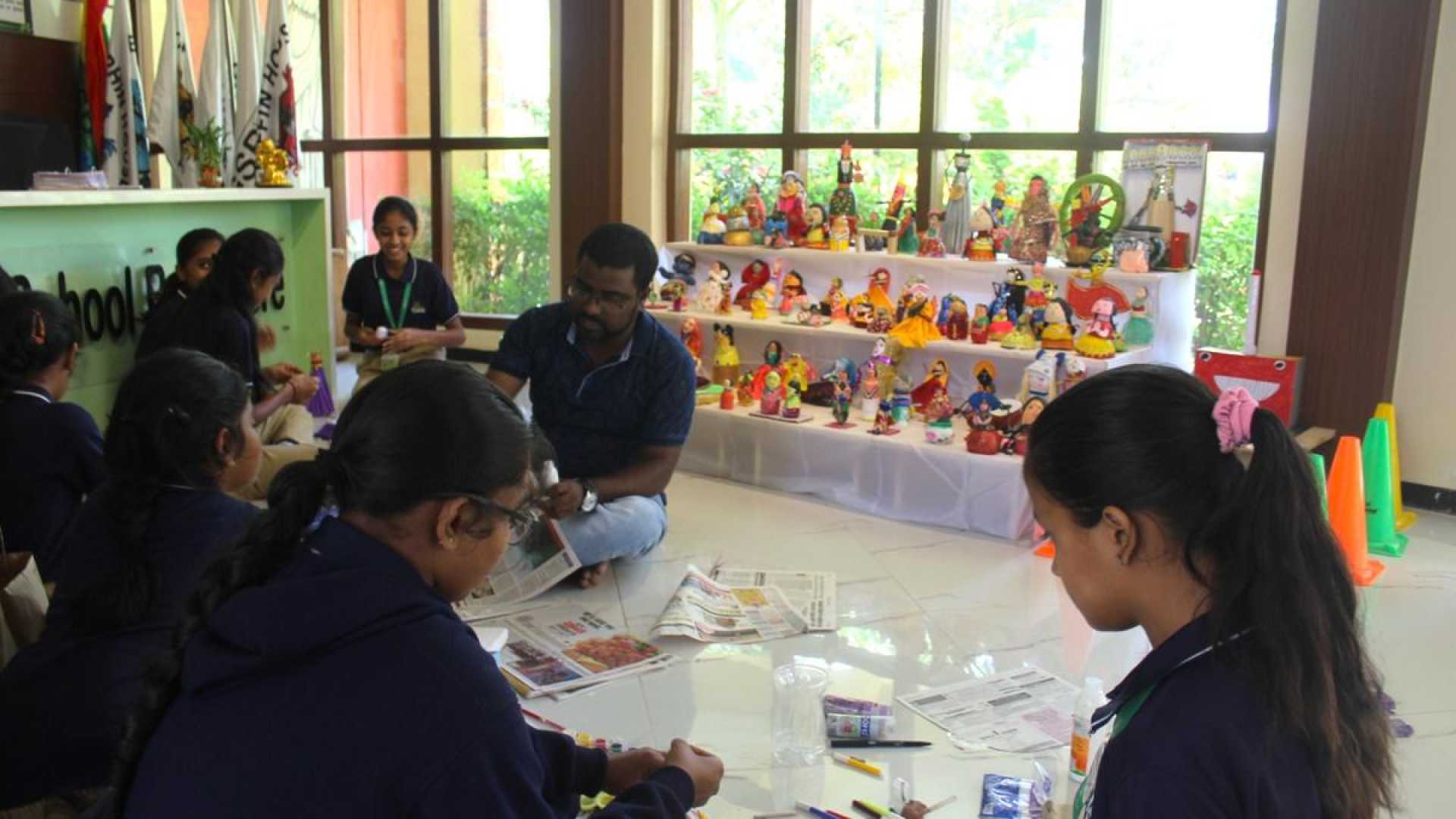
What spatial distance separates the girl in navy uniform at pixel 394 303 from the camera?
16.6 ft

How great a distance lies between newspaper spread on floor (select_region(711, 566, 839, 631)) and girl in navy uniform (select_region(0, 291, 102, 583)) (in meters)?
1.73

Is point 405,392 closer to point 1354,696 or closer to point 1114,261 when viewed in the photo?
point 1354,696

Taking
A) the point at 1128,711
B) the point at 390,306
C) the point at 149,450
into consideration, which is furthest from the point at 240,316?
the point at 1128,711

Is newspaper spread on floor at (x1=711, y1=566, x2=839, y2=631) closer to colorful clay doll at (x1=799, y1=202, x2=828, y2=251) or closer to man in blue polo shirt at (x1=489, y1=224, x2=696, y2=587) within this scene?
man in blue polo shirt at (x1=489, y1=224, x2=696, y2=587)

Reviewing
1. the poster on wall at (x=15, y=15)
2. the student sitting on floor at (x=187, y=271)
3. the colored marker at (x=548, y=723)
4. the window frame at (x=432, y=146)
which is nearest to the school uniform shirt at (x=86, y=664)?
the colored marker at (x=548, y=723)

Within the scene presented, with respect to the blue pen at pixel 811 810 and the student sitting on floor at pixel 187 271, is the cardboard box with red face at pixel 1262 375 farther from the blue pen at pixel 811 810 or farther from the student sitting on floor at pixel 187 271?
the student sitting on floor at pixel 187 271

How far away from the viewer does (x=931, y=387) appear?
4.79 metres

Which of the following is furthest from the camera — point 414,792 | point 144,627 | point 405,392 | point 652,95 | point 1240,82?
point 652,95

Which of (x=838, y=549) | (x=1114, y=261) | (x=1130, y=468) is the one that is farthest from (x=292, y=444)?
(x=1130, y=468)

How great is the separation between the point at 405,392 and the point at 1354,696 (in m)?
1.00

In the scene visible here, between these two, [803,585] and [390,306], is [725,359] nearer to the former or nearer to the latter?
[390,306]

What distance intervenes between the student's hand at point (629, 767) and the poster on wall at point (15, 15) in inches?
215

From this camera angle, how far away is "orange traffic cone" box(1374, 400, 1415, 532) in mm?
4382

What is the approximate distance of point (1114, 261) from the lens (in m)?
4.82
